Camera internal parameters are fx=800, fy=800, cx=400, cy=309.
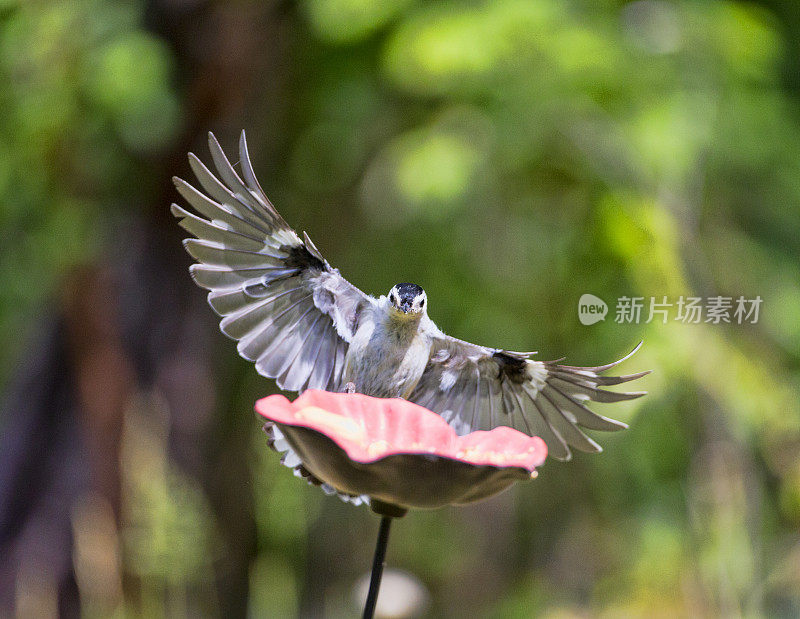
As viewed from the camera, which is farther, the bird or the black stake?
the bird

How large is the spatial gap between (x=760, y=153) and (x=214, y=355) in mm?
2965

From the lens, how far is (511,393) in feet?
5.31

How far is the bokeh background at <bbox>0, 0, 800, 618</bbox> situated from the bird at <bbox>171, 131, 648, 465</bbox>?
1133 millimetres

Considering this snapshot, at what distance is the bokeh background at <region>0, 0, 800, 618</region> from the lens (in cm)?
326

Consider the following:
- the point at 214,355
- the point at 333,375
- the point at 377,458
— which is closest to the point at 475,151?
the point at 214,355

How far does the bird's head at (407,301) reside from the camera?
1.51 m

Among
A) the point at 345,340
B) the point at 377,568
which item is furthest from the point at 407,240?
the point at 377,568

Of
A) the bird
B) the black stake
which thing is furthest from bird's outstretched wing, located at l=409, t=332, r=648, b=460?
the black stake

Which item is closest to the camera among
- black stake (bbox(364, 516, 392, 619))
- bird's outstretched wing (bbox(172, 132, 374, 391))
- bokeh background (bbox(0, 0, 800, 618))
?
black stake (bbox(364, 516, 392, 619))

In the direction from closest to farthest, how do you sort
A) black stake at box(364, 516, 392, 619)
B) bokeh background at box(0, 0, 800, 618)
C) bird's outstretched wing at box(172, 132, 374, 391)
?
black stake at box(364, 516, 392, 619)
bird's outstretched wing at box(172, 132, 374, 391)
bokeh background at box(0, 0, 800, 618)

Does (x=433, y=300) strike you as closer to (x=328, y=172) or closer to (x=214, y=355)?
(x=328, y=172)

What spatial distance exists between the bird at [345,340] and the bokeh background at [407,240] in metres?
1.13

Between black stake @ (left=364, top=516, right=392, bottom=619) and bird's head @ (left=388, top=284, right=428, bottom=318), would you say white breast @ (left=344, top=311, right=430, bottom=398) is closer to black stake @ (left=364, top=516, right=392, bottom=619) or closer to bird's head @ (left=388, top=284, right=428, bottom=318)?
bird's head @ (left=388, top=284, right=428, bottom=318)

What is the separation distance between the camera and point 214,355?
3.99 m
